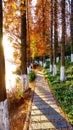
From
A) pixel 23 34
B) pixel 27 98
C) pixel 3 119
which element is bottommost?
pixel 27 98

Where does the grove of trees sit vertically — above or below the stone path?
above

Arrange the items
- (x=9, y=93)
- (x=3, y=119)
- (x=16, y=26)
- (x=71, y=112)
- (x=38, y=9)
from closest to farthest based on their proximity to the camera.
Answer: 1. (x=3, y=119)
2. (x=71, y=112)
3. (x=9, y=93)
4. (x=16, y=26)
5. (x=38, y=9)

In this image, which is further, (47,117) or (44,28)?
(44,28)

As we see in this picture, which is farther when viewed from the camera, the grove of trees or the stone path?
the grove of trees

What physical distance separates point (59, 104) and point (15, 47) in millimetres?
20114

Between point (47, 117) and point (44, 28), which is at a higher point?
point (44, 28)

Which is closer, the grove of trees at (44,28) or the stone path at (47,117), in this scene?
the stone path at (47,117)

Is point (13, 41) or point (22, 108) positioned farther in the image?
point (13, 41)

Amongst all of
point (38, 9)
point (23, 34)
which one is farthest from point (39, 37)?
point (23, 34)

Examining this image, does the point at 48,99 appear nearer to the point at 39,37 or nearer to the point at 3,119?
the point at 3,119

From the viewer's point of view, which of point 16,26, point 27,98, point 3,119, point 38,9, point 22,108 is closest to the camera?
point 3,119

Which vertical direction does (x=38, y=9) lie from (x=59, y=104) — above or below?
above

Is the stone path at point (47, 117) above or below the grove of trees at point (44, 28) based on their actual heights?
below

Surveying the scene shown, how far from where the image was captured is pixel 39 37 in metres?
35.3
